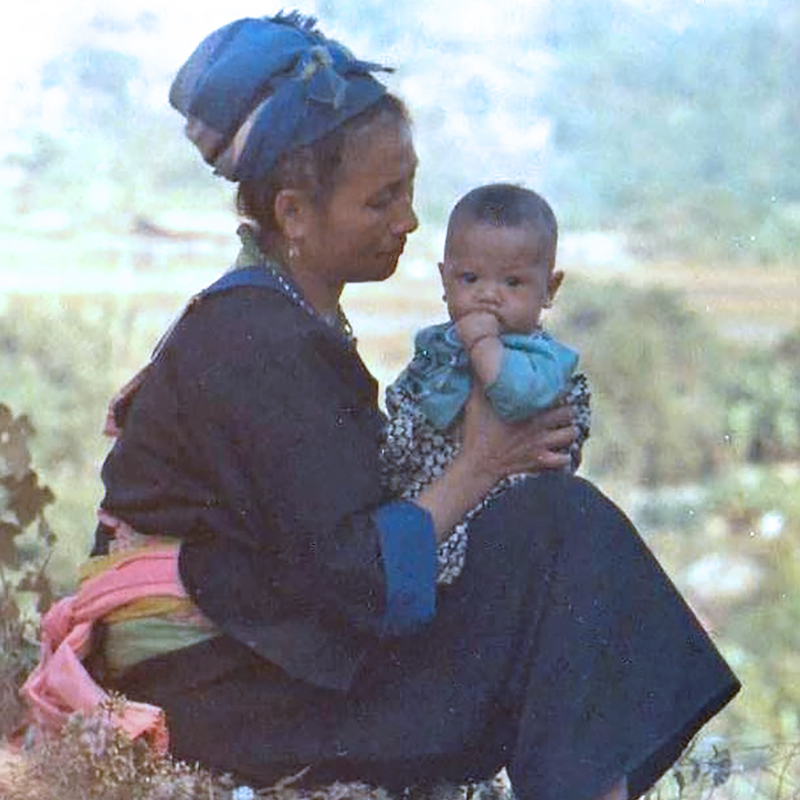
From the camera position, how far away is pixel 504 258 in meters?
4.16

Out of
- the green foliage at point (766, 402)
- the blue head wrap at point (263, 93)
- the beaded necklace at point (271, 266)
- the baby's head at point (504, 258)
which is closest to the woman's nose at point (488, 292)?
the baby's head at point (504, 258)

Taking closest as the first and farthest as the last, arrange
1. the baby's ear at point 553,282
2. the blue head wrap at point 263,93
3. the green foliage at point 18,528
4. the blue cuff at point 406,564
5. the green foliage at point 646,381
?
the blue cuff at point 406,564 → the blue head wrap at point 263,93 → the baby's ear at point 553,282 → the green foliage at point 18,528 → the green foliage at point 646,381

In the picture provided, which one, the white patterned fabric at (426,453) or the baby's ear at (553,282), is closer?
the white patterned fabric at (426,453)

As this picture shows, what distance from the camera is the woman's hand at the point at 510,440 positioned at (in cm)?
415

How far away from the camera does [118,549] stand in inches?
170

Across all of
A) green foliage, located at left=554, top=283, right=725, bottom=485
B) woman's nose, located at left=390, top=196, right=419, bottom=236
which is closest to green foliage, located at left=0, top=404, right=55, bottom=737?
woman's nose, located at left=390, top=196, right=419, bottom=236

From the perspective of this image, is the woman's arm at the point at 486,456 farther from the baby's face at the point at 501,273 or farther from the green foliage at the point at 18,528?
the green foliage at the point at 18,528

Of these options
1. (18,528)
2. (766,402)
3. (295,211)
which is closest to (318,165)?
(295,211)

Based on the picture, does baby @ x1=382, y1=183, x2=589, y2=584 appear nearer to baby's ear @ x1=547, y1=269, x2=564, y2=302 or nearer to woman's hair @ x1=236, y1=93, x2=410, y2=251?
baby's ear @ x1=547, y1=269, x2=564, y2=302

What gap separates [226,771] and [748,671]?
2.59m

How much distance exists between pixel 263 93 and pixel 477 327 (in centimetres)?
51

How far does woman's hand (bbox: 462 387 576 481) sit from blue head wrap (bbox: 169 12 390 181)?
0.51 meters

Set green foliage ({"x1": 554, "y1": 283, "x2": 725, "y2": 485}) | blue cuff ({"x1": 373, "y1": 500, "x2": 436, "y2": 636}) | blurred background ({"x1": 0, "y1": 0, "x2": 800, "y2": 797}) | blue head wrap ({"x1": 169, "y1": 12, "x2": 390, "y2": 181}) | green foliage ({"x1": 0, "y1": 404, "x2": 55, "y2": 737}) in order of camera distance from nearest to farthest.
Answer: blue cuff ({"x1": 373, "y1": 500, "x2": 436, "y2": 636}) < blue head wrap ({"x1": 169, "y1": 12, "x2": 390, "y2": 181}) < green foliage ({"x1": 0, "y1": 404, "x2": 55, "y2": 737}) < blurred background ({"x1": 0, "y1": 0, "x2": 800, "y2": 797}) < green foliage ({"x1": 554, "y1": 283, "x2": 725, "y2": 485})

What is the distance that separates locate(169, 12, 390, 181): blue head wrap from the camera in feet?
13.5
